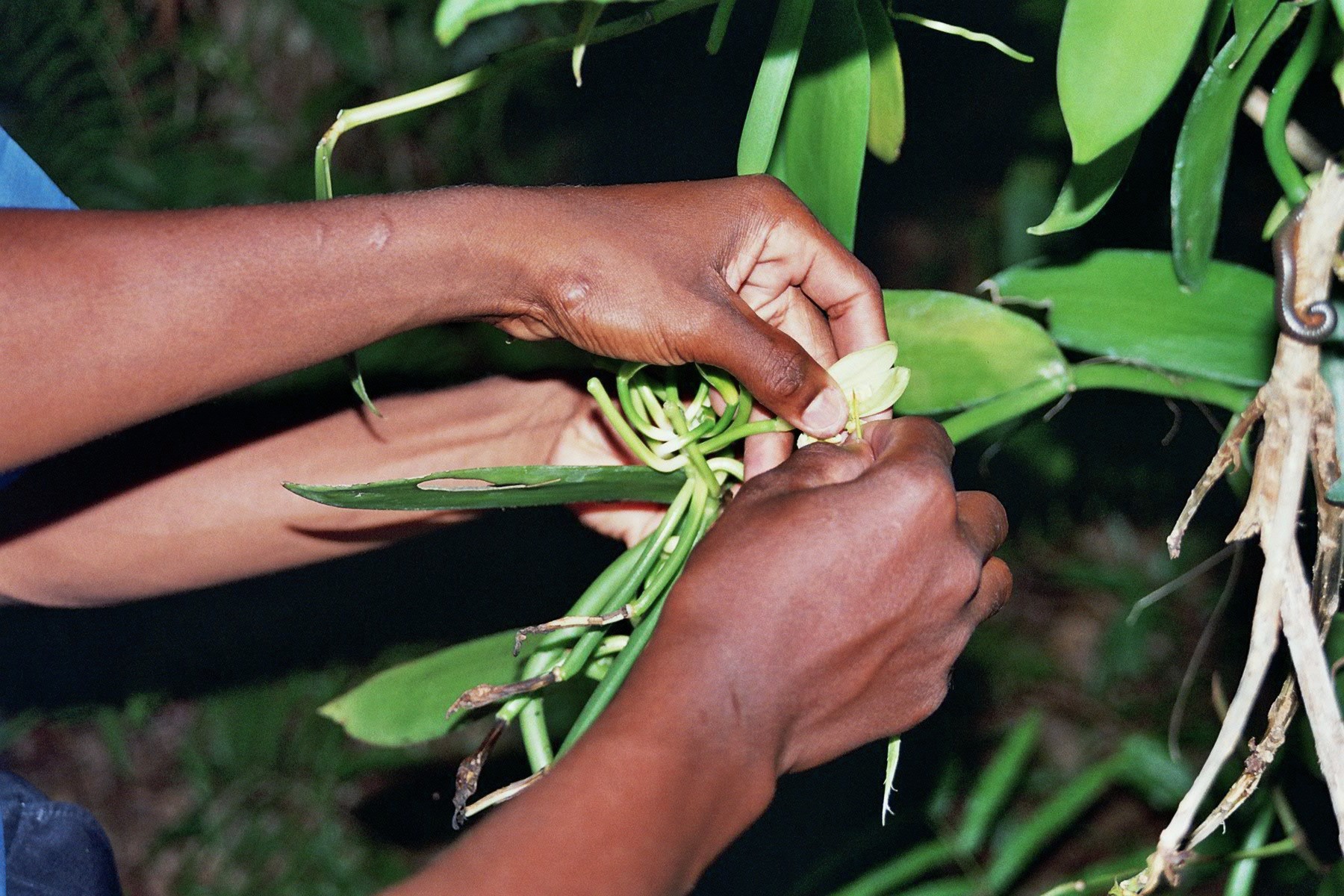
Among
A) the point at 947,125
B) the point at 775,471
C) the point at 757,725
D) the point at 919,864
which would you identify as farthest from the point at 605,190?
the point at 947,125

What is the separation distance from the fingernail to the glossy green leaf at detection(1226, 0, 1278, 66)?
23 centimetres

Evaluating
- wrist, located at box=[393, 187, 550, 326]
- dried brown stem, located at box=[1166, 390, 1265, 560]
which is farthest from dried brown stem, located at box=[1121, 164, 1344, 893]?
wrist, located at box=[393, 187, 550, 326]

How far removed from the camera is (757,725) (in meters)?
0.44

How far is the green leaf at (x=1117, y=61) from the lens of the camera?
1.52ft

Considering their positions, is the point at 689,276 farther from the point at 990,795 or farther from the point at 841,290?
the point at 990,795

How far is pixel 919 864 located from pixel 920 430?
16.1 inches

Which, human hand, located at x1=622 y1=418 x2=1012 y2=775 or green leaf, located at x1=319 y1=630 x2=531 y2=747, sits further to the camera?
green leaf, located at x1=319 y1=630 x2=531 y2=747

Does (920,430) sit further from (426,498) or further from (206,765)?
(206,765)

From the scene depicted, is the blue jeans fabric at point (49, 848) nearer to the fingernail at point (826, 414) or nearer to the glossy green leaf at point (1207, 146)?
the fingernail at point (826, 414)

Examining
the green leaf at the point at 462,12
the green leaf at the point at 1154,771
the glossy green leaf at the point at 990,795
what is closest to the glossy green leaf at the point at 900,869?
the glossy green leaf at the point at 990,795

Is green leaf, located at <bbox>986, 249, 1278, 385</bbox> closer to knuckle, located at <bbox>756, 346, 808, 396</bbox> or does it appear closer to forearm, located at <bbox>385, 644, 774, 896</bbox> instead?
knuckle, located at <bbox>756, 346, 808, 396</bbox>

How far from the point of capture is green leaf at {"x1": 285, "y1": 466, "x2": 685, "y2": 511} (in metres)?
0.52

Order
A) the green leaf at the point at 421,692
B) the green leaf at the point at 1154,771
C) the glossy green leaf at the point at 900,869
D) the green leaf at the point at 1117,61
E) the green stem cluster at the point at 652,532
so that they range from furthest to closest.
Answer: the green leaf at the point at 1154,771
the glossy green leaf at the point at 900,869
the green leaf at the point at 421,692
the green stem cluster at the point at 652,532
the green leaf at the point at 1117,61

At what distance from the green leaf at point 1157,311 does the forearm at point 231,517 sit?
362 millimetres
